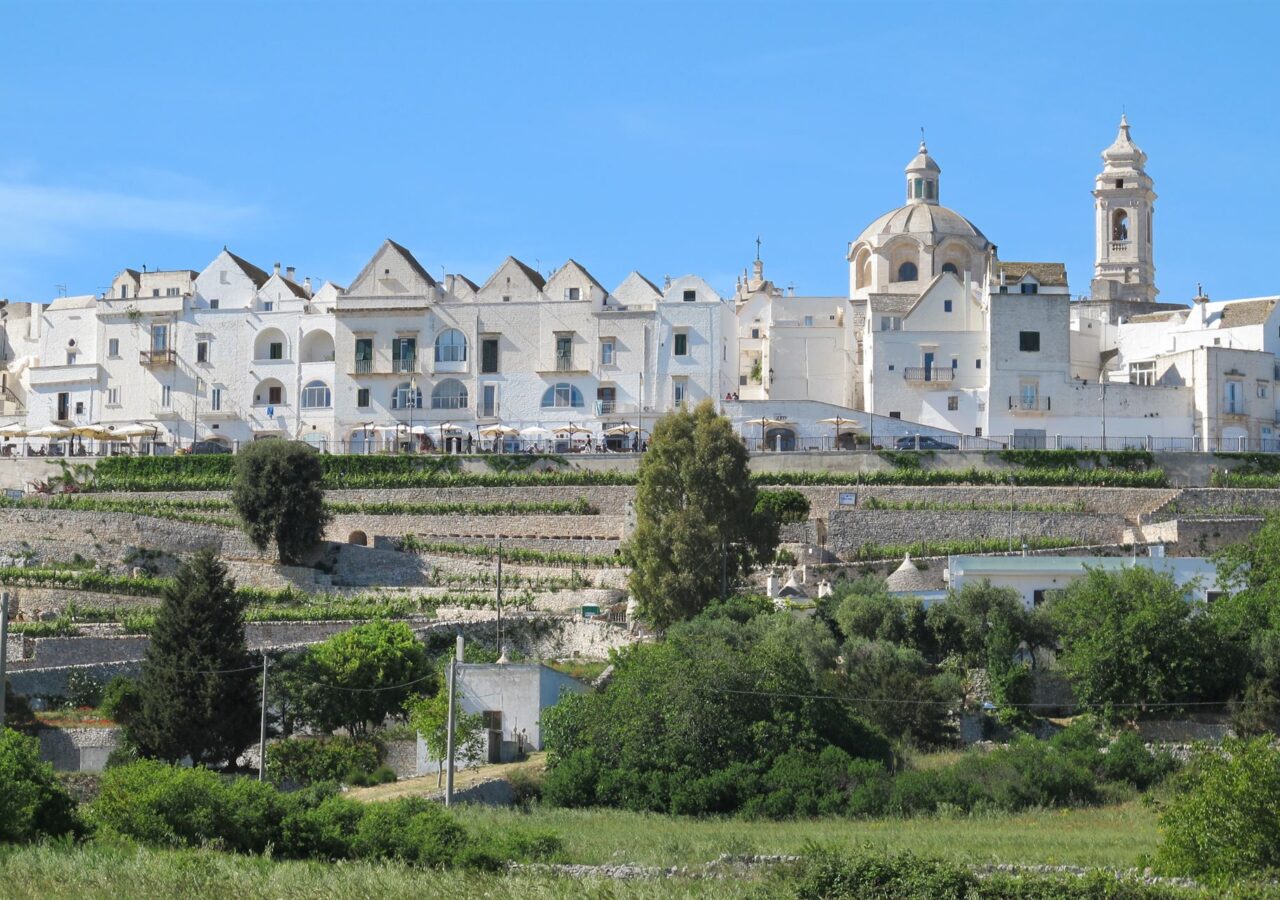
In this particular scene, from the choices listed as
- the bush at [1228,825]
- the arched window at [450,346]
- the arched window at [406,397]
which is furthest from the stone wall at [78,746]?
the arched window at [450,346]

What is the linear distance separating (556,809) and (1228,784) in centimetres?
1322

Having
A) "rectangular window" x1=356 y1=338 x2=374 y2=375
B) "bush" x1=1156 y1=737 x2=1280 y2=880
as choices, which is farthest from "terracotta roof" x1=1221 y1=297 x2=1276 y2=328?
"bush" x1=1156 y1=737 x2=1280 y2=880

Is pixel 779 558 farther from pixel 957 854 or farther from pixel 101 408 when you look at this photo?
pixel 101 408

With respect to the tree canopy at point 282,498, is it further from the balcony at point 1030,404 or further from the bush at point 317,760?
the balcony at point 1030,404

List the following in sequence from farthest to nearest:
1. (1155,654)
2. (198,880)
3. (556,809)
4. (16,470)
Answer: (16,470)
(1155,654)
(556,809)
(198,880)

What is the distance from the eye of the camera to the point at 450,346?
78.1 meters

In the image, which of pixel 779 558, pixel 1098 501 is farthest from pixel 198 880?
pixel 1098 501

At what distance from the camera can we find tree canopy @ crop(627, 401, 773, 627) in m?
56.7

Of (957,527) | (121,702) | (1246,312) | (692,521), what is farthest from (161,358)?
(1246,312)

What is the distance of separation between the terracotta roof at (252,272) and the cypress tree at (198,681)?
33287 millimetres

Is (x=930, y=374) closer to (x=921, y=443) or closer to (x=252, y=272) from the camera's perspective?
(x=921, y=443)

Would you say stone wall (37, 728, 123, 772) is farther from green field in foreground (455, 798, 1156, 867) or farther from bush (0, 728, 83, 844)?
green field in foreground (455, 798, 1156, 867)

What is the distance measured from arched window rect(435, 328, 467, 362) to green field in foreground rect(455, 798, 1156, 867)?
34720 millimetres

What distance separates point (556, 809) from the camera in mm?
44938
